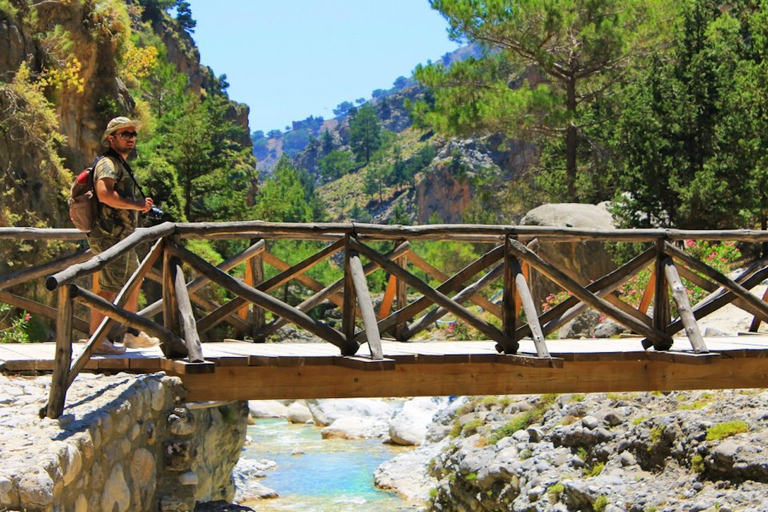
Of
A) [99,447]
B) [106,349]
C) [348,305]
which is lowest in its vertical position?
[99,447]

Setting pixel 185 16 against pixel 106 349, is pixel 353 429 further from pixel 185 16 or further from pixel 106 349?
pixel 185 16

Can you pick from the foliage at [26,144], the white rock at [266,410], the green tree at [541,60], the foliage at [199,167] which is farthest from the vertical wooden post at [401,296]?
the foliage at [199,167]

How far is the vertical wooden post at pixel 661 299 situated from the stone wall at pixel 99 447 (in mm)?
3691

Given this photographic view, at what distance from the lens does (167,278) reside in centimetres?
638

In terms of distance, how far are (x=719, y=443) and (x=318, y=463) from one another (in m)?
10.5

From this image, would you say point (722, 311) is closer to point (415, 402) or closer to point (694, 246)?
point (694, 246)

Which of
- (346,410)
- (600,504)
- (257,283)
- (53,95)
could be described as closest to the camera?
(257,283)

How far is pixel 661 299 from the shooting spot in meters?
7.59

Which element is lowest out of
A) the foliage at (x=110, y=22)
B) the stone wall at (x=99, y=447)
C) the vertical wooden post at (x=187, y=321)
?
the stone wall at (x=99, y=447)

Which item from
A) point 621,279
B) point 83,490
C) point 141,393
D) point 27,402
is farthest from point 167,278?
point 621,279

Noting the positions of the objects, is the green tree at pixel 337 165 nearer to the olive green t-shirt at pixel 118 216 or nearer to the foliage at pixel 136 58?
the foliage at pixel 136 58

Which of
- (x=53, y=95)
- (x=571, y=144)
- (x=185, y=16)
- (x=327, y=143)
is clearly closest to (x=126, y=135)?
(x=53, y=95)

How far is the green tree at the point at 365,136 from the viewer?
397ft

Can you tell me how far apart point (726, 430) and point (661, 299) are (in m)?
3.29
